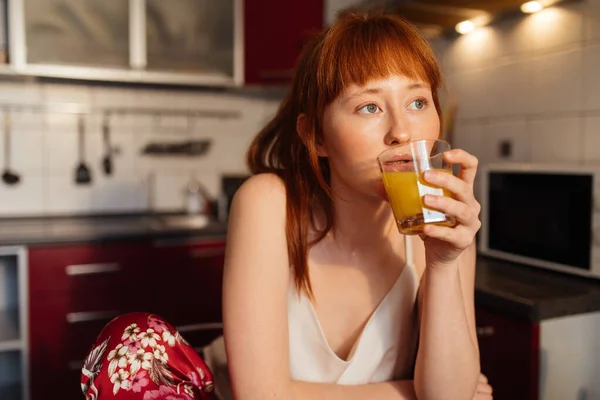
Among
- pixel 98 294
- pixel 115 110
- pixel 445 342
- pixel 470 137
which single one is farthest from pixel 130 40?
A: pixel 445 342

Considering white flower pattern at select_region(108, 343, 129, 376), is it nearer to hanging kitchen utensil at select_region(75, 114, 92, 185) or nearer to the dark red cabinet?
the dark red cabinet

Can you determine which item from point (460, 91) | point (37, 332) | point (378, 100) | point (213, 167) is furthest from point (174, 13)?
point (378, 100)

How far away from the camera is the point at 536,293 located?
4.82 feet

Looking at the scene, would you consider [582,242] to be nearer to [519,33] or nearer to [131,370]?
[519,33]

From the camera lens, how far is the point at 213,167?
3.02m

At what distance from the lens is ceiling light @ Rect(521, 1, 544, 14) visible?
1.90 meters

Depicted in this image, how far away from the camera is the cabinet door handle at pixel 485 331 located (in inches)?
59.1

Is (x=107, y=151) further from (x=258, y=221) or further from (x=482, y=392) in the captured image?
(x=482, y=392)

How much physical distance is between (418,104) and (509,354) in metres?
0.86

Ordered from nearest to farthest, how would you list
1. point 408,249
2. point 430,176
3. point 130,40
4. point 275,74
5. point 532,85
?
point 430,176, point 408,249, point 532,85, point 130,40, point 275,74

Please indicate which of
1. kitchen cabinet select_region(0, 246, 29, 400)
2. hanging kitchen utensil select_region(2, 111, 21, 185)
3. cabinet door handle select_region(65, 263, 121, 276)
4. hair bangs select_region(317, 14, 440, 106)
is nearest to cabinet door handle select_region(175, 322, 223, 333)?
cabinet door handle select_region(65, 263, 121, 276)

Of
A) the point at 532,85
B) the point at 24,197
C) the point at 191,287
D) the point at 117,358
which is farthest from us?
the point at 24,197

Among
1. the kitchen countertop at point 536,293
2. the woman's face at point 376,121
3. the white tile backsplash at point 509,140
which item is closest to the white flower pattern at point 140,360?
the woman's face at point 376,121

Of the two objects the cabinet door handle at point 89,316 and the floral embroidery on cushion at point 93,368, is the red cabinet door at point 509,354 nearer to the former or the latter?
the floral embroidery on cushion at point 93,368
